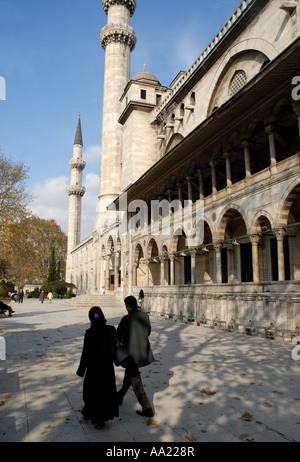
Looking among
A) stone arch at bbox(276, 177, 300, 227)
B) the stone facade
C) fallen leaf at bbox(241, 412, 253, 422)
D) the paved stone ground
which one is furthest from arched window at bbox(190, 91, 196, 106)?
fallen leaf at bbox(241, 412, 253, 422)

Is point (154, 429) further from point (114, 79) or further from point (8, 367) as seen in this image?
point (114, 79)

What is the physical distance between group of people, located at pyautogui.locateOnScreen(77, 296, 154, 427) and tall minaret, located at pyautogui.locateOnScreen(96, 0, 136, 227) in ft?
118

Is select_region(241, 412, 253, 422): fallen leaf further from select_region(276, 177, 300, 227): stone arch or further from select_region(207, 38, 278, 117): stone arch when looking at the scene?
select_region(207, 38, 278, 117): stone arch

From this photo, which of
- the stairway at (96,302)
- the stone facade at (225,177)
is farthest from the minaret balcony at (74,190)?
the stairway at (96,302)

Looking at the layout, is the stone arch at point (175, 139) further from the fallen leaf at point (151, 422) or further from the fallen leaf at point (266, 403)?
the fallen leaf at point (151, 422)

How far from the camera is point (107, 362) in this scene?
4102 mm

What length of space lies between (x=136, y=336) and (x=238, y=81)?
19046 millimetres

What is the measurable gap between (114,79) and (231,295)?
118 feet

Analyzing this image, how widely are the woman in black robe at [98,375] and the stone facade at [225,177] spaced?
682cm

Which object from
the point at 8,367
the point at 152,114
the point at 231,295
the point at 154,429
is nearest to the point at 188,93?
the point at 152,114

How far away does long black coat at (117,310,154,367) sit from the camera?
Answer: 14.9 ft

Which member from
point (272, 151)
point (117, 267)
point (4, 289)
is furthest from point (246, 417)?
point (4, 289)

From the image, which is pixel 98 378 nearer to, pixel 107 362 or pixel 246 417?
pixel 107 362
